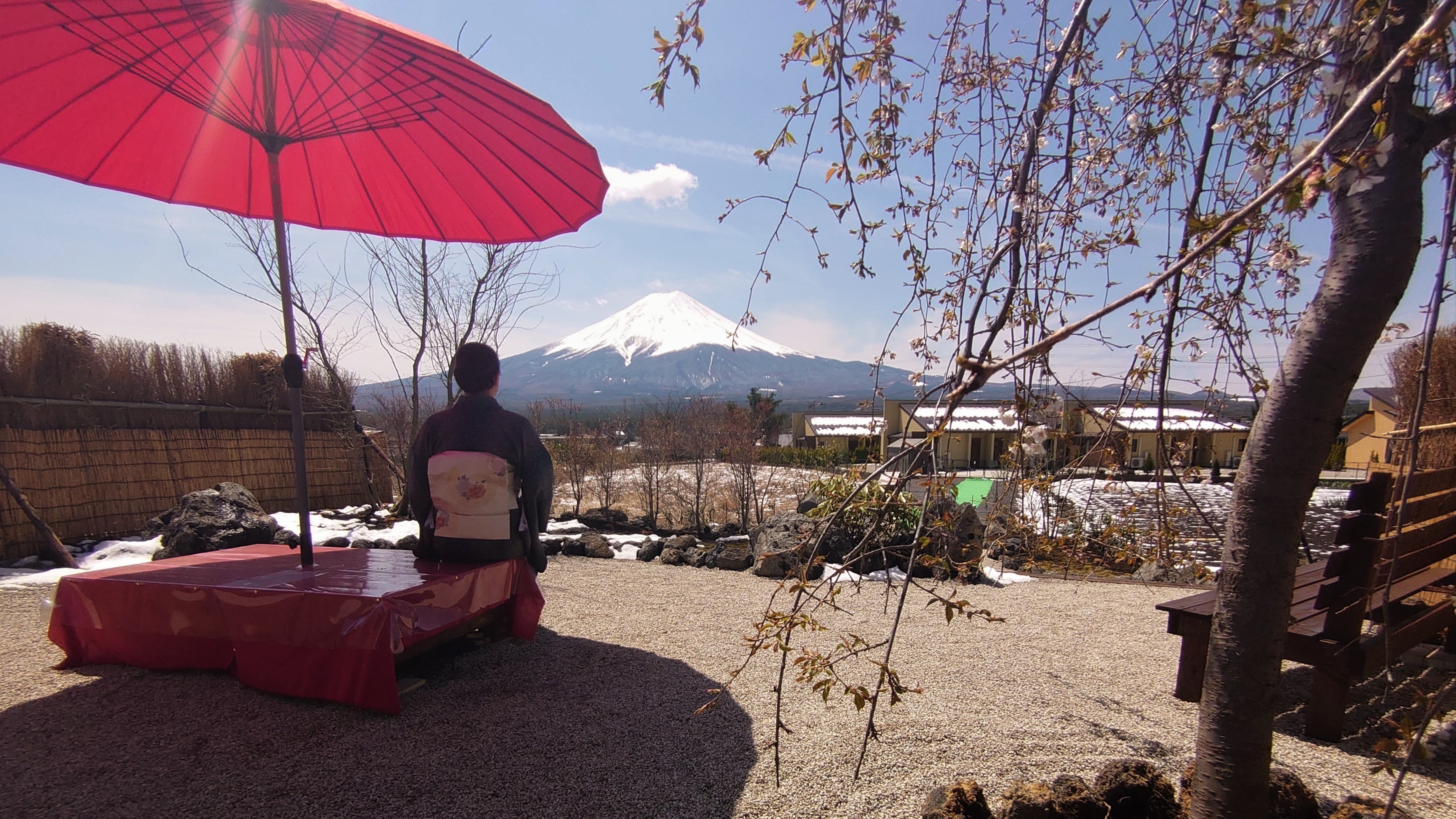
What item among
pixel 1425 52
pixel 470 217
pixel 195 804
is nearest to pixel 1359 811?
pixel 1425 52

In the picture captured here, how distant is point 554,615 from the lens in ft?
12.9

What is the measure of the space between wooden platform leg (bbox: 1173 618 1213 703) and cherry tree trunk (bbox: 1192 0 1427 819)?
1.51m

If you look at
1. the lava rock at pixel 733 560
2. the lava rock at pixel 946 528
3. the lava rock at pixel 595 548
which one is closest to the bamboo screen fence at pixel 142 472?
the lava rock at pixel 595 548

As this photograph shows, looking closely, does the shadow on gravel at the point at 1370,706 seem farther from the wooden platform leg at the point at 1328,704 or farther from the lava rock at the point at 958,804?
the lava rock at the point at 958,804

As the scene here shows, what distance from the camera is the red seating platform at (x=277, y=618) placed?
2338 millimetres

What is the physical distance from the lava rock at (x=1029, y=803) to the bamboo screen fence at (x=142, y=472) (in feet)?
23.6

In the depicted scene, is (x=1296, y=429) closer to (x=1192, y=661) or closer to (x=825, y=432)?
(x=1192, y=661)

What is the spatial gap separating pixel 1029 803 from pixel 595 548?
205 inches

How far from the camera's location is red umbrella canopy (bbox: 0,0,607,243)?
7.44 feet

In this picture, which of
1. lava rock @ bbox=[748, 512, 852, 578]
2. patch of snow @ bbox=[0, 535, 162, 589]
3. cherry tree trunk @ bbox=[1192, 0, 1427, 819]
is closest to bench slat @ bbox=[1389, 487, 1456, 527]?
cherry tree trunk @ bbox=[1192, 0, 1427, 819]

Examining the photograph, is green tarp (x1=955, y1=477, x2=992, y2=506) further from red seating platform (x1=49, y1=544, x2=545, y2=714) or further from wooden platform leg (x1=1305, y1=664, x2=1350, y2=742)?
red seating platform (x1=49, y1=544, x2=545, y2=714)

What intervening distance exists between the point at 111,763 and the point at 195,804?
1.51 feet

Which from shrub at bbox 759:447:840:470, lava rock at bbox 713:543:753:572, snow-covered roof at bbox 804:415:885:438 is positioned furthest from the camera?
snow-covered roof at bbox 804:415:885:438

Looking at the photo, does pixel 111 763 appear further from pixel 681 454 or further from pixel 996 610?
pixel 681 454
